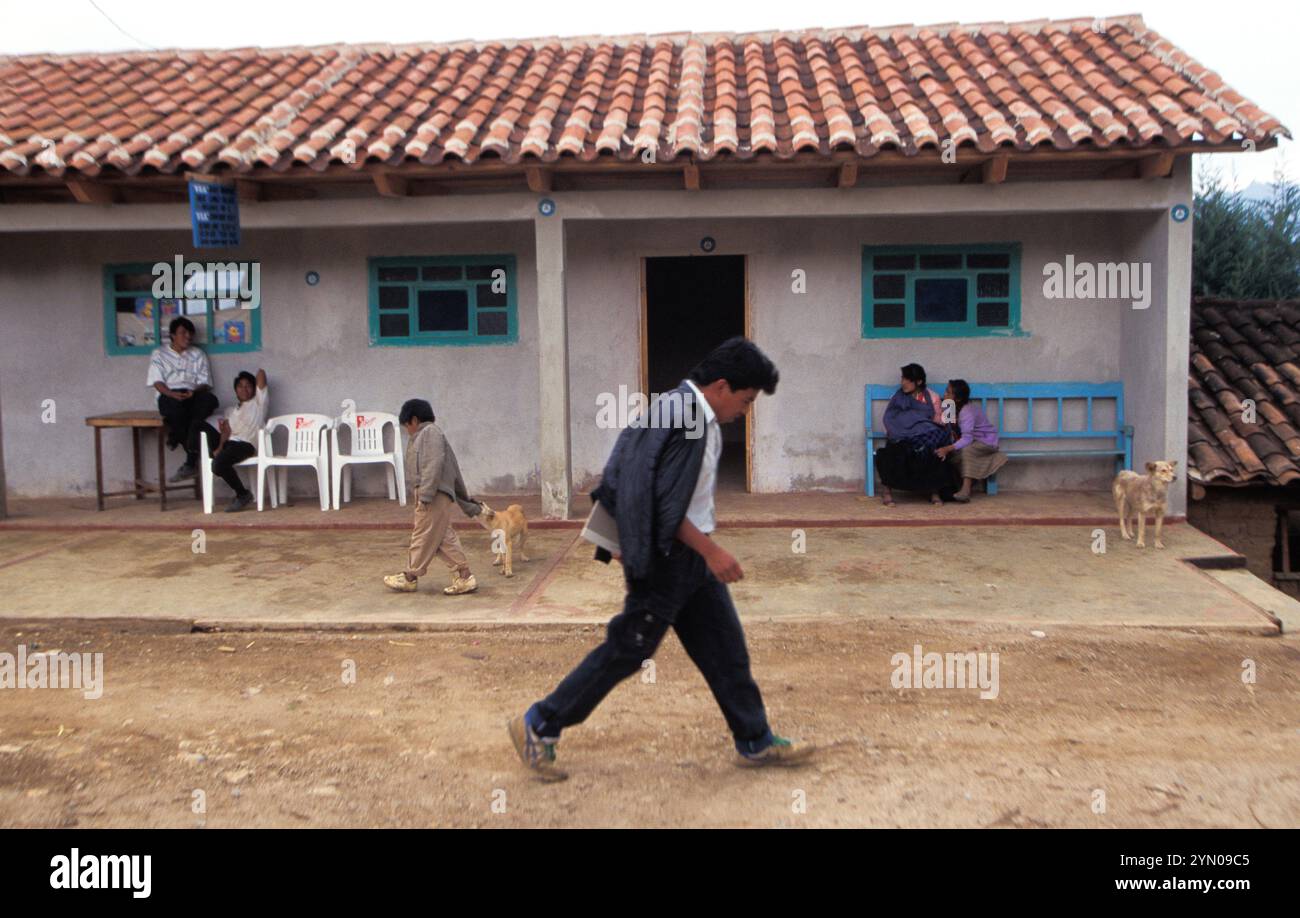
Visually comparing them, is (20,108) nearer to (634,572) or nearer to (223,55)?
(223,55)

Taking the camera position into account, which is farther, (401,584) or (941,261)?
(941,261)

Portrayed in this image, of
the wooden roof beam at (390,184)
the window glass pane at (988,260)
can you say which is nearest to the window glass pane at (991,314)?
the window glass pane at (988,260)

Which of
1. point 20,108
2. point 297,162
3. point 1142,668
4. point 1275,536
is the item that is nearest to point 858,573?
point 1142,668

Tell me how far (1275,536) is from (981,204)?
3885mm

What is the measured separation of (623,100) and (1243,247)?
848cm

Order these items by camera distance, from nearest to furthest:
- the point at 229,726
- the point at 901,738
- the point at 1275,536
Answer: the point at 901,738 → the point at 229,726 → the point at 1275,536

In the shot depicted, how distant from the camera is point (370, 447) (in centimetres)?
1059

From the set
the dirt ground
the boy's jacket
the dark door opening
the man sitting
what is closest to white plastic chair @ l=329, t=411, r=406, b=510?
the man sitting

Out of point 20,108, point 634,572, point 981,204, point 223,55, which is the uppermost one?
point 223,55

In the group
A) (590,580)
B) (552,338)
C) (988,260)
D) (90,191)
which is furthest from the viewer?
(988,260)

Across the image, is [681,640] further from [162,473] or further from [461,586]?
[162,473]

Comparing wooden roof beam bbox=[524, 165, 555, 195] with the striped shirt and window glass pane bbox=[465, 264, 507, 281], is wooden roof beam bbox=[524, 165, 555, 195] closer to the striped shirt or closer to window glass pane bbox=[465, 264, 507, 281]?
window glass pane bbox=[465, 264, 507, 281]

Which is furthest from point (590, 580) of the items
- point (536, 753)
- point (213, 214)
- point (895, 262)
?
point (895, 262)

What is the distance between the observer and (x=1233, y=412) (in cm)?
990
